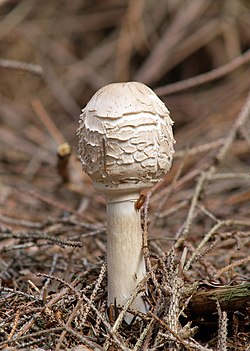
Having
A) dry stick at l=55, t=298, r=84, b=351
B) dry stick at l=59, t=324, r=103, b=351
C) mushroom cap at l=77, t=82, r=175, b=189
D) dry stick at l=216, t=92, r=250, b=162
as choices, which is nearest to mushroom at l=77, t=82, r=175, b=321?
mushroom cap at l=77, t=82, r=175, b=189

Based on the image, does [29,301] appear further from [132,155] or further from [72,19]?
[72,19]

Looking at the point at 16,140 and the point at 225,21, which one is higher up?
the point at 225,21

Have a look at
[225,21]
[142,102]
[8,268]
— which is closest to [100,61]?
[225,21]

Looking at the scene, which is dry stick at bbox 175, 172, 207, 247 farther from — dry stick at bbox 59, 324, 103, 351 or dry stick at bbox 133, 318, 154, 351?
dry stick at bbox 59, 324, 103, 351

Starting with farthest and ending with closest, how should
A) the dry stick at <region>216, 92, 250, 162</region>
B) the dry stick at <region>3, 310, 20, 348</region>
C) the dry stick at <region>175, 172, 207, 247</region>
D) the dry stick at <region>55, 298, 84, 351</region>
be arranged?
the dry stick at <region>216, 92, 250, 162</region>
the dry stick at <region>175, 172, 207, 247</region>
the dry stick at <region>3, 310, 20, 348</region>
the dry stick at <region>55, 298, 84, 351</region>

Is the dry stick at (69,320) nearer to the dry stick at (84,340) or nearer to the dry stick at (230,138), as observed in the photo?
A: the dry stick at (84,340)

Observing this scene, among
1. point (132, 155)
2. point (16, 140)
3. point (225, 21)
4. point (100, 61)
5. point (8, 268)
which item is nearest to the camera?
point (132, 155)

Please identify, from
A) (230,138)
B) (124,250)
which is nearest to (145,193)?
(230,138)
